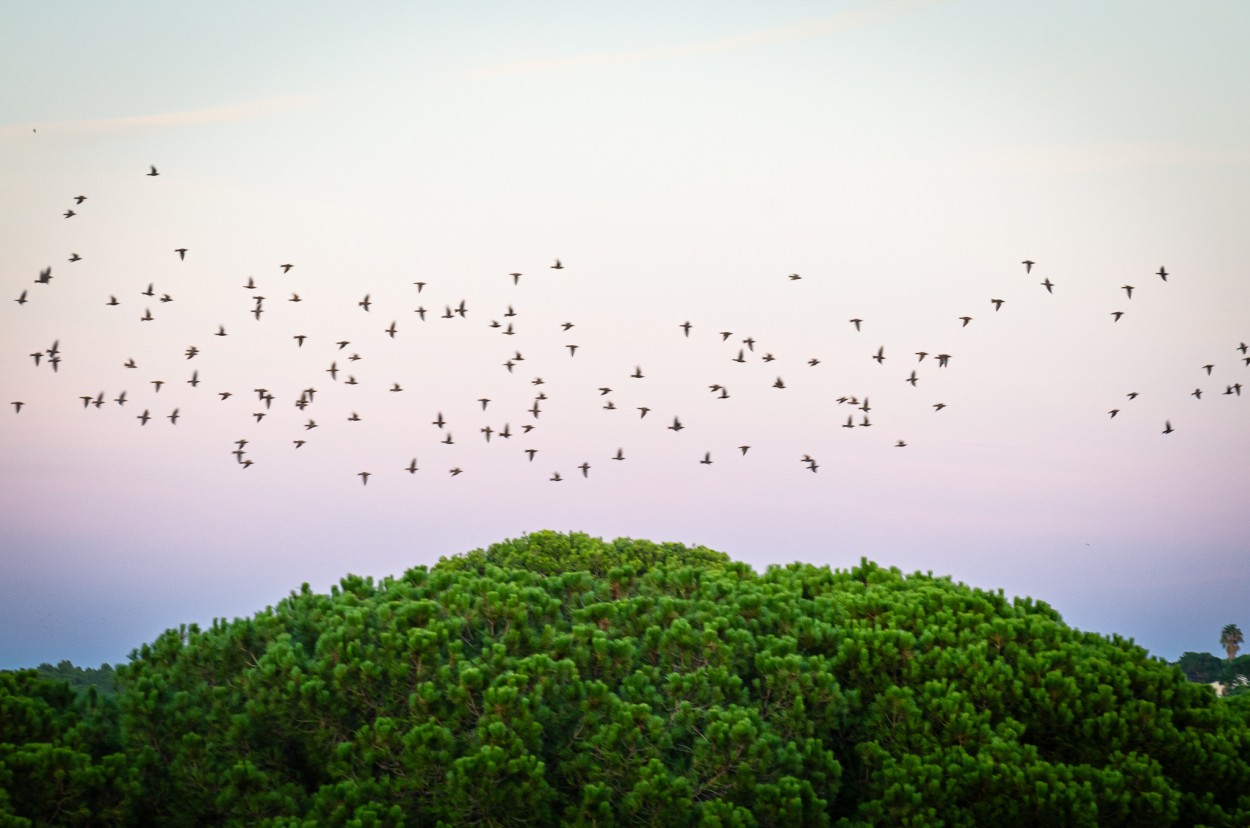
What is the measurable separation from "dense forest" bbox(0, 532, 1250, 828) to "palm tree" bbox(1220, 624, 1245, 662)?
125 feet

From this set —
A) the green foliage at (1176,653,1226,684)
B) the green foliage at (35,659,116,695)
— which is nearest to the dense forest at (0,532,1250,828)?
the green foliage at (35,659,116,695)

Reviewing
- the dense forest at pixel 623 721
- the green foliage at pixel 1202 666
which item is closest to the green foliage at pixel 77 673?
the dense forest at pixel 623 721

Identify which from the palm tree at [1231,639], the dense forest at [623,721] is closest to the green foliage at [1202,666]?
the palm tree at [1231,639]

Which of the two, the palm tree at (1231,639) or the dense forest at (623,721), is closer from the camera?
the dense forest at (623,721)

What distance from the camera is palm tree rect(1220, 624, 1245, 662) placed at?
1838 inches

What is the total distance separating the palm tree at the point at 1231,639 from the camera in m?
46.7

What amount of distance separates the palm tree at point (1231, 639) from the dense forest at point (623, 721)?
125ft

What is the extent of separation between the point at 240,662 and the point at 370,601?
70.9 inches

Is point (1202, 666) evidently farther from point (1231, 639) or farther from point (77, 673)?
point (77, 673)

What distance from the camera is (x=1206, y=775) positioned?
42.9ft

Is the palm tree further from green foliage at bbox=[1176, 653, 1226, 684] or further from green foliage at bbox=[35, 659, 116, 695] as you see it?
green foliage at bbox=[35, 659, 116, 695]

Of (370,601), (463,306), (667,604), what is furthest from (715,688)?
(463,306)

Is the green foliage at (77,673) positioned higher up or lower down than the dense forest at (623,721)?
higher up

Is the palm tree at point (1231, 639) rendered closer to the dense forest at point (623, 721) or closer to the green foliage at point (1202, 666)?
the green foliage at point (1202, 666)
